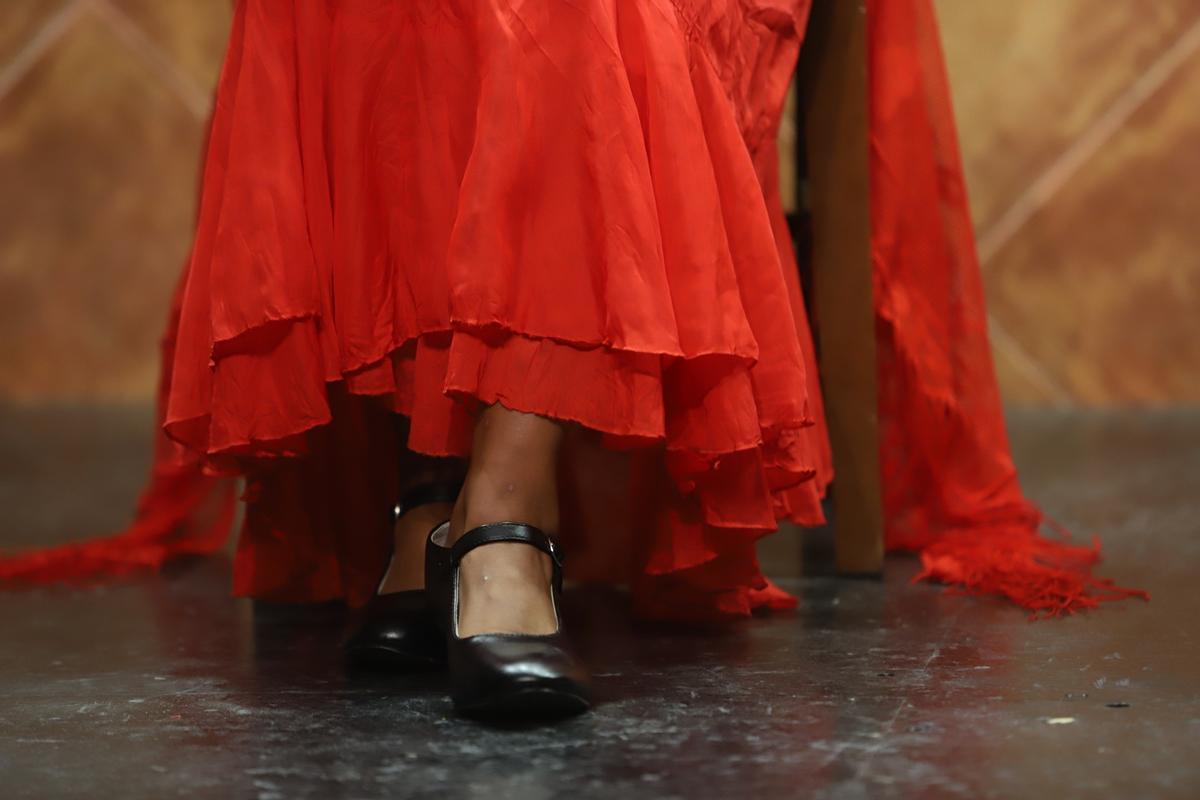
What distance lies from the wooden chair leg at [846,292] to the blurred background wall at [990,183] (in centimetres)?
142

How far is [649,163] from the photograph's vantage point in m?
0.83

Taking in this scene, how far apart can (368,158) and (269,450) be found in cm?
18

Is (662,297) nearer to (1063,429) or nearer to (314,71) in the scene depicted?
(314,71)

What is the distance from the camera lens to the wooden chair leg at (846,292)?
1.16 metres

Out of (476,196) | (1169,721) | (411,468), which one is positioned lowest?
(1169,721)

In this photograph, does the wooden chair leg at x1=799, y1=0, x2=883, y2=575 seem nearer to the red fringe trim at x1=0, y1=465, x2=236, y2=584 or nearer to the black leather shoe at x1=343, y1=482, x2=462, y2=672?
the black leather shoe at x1=343, y1=482, x2=462, y2=672

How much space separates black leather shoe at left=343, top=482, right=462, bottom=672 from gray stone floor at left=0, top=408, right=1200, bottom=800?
2 cm

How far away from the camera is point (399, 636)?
0.88 metres

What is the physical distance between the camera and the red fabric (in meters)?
0.79

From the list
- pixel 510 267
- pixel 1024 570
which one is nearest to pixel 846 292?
pixel 1024 570

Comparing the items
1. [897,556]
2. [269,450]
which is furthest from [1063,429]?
[269,450]

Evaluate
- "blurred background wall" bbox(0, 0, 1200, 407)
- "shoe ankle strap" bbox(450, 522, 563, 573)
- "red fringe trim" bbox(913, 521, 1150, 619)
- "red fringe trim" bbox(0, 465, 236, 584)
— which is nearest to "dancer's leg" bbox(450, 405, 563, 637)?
"shoe ankle strap" bbox(450, 522, 563, 573)

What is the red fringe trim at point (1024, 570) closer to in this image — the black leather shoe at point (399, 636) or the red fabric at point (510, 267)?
the red fabric at point (510, 267)

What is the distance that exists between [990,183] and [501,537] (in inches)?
75.2
